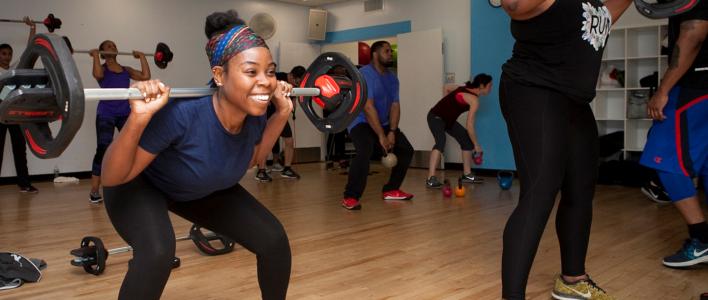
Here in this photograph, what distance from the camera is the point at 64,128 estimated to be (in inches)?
58.2

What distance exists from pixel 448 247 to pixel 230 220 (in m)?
1.89

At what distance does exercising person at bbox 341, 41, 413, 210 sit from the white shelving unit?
2971mm

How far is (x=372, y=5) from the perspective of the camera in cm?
922

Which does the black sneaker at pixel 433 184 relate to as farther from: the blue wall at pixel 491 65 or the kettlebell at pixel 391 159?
the blue wall at pixel 491 65

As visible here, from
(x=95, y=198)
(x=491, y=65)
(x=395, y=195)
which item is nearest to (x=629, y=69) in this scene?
(x=491, y=65)

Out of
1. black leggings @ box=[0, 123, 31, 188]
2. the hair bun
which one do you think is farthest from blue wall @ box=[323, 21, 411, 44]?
the hair bun

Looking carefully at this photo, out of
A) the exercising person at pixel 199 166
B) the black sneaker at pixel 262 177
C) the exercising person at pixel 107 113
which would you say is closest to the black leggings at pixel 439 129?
the black sneaker at pixel 262 177

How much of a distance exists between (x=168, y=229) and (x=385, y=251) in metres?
1.88

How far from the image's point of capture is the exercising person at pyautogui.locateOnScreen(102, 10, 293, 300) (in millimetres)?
1583

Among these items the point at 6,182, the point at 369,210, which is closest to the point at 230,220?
the point at 369,210

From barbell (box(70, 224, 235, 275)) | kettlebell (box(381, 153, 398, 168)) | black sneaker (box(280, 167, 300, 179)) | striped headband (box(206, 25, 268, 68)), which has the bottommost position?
black sneaker (box(280, 167, 300, 179))

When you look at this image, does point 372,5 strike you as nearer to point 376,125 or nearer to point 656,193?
point 376,125

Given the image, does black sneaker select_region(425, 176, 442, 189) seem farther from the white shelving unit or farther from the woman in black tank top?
the woman in black tank top

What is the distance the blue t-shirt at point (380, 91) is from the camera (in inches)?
192
